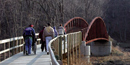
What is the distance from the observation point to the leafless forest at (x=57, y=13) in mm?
40188

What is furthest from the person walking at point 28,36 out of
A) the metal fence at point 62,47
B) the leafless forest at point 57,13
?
the leafless forest at point 57,13

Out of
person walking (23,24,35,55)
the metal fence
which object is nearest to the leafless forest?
the metal fence

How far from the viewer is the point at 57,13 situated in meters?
43.4

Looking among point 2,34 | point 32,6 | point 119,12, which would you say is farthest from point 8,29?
point 119,12

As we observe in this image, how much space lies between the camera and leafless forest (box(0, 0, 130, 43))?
40188mm

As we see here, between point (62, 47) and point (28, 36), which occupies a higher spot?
point (28, 36)

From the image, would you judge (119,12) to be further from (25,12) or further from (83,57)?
(83,57)

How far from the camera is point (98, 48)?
4878 cm

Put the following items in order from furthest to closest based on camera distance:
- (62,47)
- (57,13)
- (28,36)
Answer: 1. (57,13)
2. (62,47)
3. (28,36)

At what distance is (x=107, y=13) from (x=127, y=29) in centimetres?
803

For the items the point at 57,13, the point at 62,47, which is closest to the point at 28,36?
the point at 62,47

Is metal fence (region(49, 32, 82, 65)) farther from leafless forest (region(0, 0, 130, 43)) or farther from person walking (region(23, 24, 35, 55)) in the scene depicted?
leafless forest (region(0, 0, 130, 43))

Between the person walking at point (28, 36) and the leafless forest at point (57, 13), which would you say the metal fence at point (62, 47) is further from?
the leafless forest at point (57, 13)

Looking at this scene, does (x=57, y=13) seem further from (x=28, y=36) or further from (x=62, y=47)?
(x=28, y=36)
